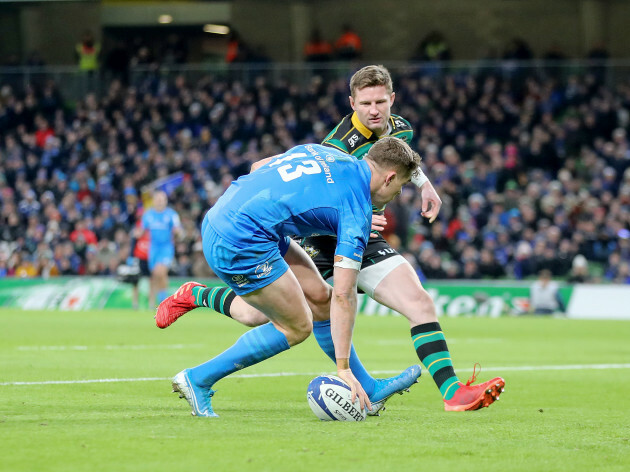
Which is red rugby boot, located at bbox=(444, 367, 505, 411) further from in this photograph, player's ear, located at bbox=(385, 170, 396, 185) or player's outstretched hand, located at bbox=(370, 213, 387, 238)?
player's ear, located at bbox=(385, 170, 396, 185)

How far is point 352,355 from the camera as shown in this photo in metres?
7.00

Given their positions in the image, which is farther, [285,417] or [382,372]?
[382,372]

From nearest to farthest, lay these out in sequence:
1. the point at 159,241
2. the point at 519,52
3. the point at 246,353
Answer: the point at 246,353 < the point at 159,241 < the point at 519,52

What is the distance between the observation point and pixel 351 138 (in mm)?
7742

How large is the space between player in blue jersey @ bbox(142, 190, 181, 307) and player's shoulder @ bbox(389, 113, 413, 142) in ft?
42.7

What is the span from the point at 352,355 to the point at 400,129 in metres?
1.84

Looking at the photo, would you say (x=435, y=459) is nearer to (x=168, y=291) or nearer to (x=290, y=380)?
(x=290, y=380)

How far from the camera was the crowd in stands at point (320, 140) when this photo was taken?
23547 mm

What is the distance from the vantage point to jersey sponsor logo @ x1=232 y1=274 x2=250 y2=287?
6.32 metres

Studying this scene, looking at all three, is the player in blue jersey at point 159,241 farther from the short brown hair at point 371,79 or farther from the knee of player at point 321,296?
the knee of player at point 321,296

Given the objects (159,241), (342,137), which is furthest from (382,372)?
(159,241)

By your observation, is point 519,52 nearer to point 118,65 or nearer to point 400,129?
point 118,65

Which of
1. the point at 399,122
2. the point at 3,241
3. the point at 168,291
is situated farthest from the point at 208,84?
the point at 399,122

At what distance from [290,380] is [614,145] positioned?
63.7 ft
